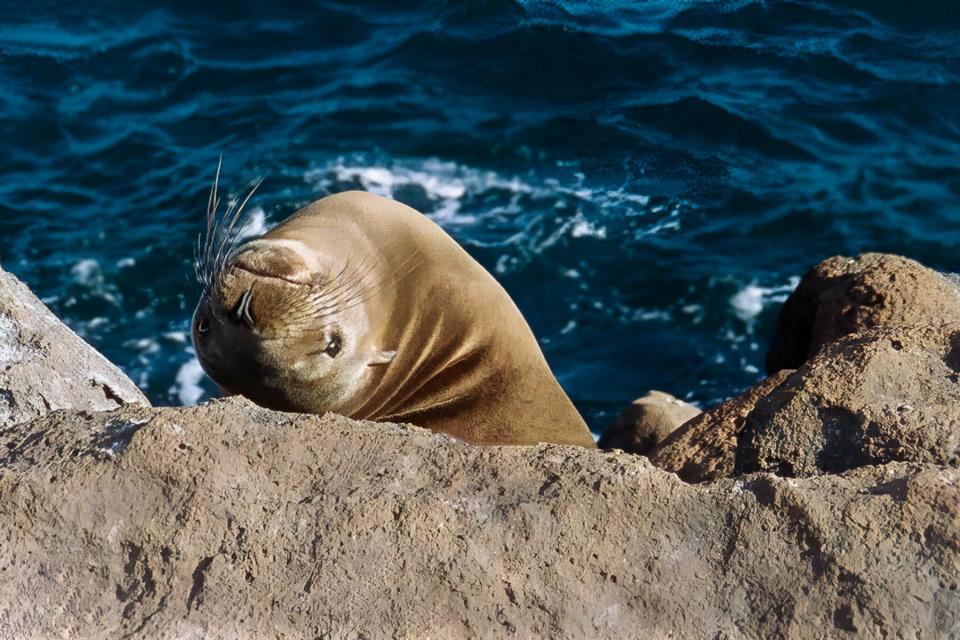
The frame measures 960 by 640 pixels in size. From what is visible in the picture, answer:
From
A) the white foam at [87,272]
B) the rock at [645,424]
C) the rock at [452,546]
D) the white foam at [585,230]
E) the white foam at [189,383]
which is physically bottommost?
the white foam at [189,383]

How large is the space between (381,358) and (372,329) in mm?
119

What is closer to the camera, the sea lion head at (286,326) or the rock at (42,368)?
the rock at (42,368)

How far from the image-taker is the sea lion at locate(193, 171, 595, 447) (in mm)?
4656

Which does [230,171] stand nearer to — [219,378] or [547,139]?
[547,139]

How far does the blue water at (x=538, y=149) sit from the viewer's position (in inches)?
352

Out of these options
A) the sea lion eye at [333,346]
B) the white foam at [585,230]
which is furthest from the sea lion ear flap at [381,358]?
the white foam at [585,230]

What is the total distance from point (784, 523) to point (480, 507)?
0.69 metres

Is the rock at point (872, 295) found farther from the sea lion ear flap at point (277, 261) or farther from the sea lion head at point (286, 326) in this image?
the sea lion ear flap at point (277, 261)

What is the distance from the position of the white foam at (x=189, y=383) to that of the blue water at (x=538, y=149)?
2 centimetres

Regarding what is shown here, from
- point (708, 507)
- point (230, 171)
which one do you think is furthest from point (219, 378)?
point (230, 171)

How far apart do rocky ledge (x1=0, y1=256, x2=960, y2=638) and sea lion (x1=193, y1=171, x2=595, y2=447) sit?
1.37 meters

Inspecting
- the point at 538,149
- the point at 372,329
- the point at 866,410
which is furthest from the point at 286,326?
the point at 538,149

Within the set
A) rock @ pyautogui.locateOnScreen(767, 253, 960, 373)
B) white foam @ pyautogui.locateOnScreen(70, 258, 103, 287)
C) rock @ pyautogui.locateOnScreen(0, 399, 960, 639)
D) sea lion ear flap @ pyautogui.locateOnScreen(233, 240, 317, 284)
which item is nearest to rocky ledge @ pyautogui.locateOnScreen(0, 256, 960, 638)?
rock @ pyautogui.locateOnScreen(0, 399, 960, 639)

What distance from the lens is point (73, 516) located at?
119 inches
